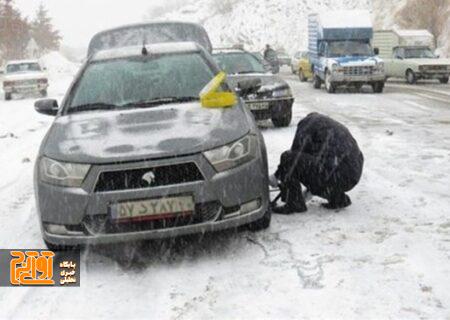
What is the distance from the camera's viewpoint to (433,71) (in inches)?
882

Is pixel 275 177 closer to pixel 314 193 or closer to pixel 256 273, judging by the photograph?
pixel 314 193

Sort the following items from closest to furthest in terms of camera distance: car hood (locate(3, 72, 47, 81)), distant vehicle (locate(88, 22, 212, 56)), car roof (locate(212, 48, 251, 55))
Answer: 1. distant vehicle (locate(88, 22, 212, 56))
2. car roof (locate(212, 48, 251, 55))
3. car hood (locate(3, 72, 47, 81))

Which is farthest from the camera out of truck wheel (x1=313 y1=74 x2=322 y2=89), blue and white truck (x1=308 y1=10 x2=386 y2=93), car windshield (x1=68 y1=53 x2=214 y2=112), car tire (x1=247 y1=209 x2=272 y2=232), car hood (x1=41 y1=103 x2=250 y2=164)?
truck wheel (x1=313 y1=74 x2=322 y2=89)

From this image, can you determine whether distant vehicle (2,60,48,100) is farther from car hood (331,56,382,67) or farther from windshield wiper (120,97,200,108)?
windshield wiper (120,97,200,108)

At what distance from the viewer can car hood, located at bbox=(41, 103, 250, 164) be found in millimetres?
4145

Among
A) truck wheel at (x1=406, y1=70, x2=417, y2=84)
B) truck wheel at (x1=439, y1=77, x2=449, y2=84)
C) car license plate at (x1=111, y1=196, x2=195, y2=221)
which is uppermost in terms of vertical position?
car license plate at (x1=111, y1=196, x2=195, y2=221)

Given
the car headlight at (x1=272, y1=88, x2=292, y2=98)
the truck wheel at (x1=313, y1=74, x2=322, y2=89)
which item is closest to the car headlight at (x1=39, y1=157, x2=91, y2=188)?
the car headlight at (x1=272, y1=88, x2=292, y2=98)

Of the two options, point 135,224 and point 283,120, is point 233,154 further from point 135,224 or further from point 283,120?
point 283,120

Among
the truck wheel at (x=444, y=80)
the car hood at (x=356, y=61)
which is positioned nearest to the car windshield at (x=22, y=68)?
the car hood at (x=356, y=61)

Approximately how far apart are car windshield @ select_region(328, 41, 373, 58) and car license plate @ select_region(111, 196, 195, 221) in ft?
56.4

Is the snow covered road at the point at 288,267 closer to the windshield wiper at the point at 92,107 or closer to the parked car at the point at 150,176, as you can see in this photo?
the parked car at the point at 150,176

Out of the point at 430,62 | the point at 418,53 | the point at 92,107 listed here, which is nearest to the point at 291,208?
the point at 92,107

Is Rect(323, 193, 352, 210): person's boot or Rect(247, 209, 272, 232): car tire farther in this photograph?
Rect(323, 193, 352, 210): person's boot

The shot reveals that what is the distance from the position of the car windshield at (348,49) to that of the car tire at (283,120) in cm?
961
